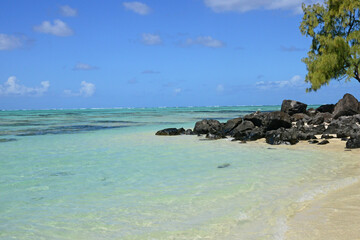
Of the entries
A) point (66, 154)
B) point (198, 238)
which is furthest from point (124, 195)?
point (66, 154)

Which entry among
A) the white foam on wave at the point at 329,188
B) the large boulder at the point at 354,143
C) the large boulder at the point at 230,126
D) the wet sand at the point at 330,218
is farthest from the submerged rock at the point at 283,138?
the wet sand at the point at 330,218

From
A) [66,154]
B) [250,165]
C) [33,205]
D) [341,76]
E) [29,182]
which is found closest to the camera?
[33,205]

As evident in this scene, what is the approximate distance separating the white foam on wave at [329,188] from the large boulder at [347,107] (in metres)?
19.2

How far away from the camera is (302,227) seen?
16.4ft

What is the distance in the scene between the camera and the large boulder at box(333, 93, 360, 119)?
25656 mm

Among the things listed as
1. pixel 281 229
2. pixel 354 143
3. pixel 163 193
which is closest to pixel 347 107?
pixel 354 143

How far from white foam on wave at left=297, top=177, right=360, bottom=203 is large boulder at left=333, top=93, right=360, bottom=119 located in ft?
62.9

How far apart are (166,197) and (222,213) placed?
155cm

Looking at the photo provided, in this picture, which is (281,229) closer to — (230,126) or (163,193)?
(163,193)

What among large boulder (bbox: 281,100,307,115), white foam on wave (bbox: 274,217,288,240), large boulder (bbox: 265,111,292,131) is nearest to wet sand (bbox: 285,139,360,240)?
white foam on wave (bbox: 274,217,288,240)

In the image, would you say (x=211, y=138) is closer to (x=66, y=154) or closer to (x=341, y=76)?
(x=66, y=154)

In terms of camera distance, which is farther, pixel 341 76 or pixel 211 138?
pixel 341 76

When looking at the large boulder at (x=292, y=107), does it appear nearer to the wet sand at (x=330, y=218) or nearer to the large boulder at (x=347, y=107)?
the large boulder at (x=347, y=107)

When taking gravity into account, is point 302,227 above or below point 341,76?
below
